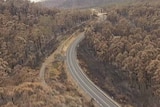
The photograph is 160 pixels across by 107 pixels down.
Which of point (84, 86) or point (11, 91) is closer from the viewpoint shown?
point (11, 91)

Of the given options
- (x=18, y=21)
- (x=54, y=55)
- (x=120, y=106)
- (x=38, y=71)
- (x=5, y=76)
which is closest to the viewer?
(x=120, y=106)

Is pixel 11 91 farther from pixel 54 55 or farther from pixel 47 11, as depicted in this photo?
pixel 47 11

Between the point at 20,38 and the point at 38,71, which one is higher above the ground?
the point at 20,38

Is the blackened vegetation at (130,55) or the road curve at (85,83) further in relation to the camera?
the blackened vegetation at (130,55)

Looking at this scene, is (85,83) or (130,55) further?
(130,55)

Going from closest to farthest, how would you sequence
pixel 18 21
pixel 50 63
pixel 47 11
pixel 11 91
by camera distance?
pixel 11 91 < pixel 50 63 < pixel 18 21 < pixel 47 11

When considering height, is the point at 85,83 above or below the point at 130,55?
below

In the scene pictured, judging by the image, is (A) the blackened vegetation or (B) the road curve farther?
(A) the blackened vegetation

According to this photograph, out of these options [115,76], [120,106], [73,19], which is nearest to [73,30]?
[73,19]
